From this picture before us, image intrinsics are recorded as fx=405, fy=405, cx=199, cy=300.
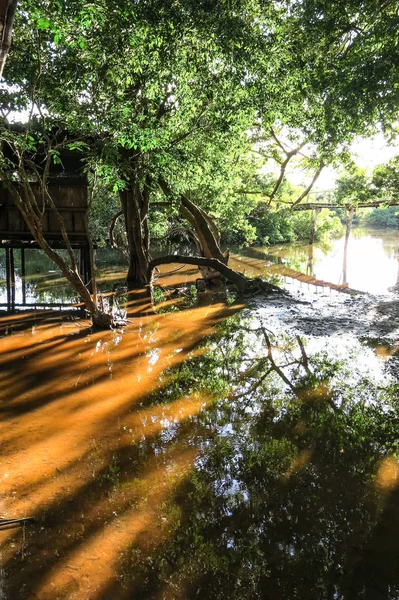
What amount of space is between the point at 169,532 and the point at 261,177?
25.3 m

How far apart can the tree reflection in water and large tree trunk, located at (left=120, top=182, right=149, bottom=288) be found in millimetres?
10228

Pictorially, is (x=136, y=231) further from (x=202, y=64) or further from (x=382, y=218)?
(x=382, y=218)

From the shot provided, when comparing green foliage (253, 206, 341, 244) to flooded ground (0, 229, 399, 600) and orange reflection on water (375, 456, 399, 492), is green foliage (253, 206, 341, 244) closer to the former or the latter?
flooded ground (0, 229, 399, 600)

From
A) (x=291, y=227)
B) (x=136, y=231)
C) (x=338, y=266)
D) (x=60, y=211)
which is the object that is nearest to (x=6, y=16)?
(x=60, y=211)

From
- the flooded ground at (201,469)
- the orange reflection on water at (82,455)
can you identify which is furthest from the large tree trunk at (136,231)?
the flooded ground at (201,469)

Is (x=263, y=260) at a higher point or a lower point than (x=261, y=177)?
lower

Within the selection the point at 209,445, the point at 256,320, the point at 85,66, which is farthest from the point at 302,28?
the point at 209,445

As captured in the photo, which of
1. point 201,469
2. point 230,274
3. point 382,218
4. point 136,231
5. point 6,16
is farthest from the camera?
point 382,218

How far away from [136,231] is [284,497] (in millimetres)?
13454

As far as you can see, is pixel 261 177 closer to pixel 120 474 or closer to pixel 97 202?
pixel 97 202

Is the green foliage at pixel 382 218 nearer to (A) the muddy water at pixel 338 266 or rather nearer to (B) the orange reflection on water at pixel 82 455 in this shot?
(A) the muddy water at pixel 338 266

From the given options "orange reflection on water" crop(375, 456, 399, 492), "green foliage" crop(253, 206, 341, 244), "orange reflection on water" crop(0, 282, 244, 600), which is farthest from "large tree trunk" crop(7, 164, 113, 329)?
"green foliage" crop(253, 206, 341, 244)

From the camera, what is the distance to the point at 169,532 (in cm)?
352

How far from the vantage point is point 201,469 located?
441 centimetres
